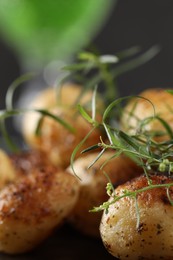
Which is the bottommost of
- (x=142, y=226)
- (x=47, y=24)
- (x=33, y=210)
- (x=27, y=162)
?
(x=142, y=226)

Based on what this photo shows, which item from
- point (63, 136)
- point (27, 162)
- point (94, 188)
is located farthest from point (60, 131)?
point (94, 188)

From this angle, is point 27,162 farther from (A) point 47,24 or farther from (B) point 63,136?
(A) point 47,24

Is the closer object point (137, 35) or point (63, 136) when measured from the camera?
point (63, 136)

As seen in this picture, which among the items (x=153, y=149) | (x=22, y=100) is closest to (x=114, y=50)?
(x=22, y=100)

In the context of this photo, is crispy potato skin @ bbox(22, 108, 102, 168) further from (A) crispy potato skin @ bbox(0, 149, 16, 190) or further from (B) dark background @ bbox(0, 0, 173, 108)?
(B) dark background @ bbox(0, 0, 173, 108)

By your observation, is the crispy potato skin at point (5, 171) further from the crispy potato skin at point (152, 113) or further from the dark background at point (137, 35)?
the dark background at point (137, 35)

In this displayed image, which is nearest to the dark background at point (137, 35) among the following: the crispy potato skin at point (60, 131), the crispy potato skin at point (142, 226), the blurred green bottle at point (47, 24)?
the blurred green bottle at point (47, 24)
